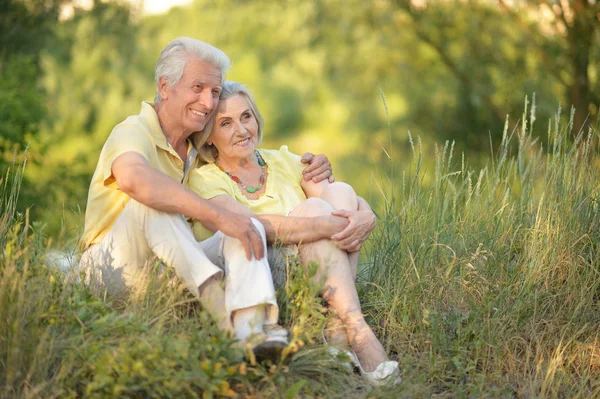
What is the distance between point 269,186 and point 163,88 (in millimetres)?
650

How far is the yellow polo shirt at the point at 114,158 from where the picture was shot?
3143 millimetres

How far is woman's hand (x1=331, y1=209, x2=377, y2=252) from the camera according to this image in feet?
10.6

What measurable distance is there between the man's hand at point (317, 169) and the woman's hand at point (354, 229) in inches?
14.6

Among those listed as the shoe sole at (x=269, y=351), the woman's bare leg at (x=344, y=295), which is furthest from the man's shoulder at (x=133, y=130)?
the shoe sole at (x=269, y=351)

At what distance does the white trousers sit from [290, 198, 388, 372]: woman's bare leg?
29 cm

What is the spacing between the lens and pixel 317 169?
3.66 metres

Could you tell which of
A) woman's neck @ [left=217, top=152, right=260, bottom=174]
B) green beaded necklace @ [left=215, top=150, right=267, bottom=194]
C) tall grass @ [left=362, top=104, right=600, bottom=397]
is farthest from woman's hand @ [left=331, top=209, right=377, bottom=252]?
woman's neck @ [left=217, top=152, right=260, bottom=174]

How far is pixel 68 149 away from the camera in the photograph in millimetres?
17547

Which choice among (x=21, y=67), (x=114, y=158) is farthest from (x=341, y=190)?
(x=21, y=67)

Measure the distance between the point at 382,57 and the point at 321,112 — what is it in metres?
12.9

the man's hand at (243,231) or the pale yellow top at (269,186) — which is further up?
the pale yellow top at (269,186)

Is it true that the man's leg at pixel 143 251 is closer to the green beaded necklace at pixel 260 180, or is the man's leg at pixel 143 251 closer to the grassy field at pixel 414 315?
the grassy field at pixel 414 315

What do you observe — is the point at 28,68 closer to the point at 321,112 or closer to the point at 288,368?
the point at 288,368

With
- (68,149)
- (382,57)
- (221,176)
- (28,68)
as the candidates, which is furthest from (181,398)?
(68,149)
